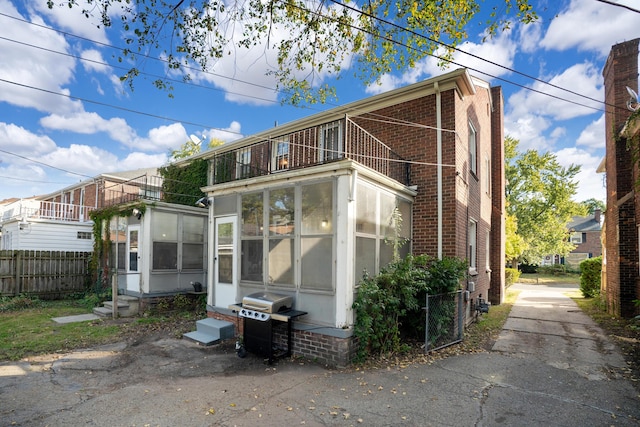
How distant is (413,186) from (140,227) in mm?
7940

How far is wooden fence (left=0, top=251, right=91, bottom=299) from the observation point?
11.7 metres

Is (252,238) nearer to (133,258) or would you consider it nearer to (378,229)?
(378,229)

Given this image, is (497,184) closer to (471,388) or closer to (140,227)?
(471,388)

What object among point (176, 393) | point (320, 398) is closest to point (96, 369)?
point (176, 393)

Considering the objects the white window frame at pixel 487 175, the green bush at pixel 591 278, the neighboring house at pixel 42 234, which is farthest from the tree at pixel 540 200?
the neighboring house at pixel 42 234

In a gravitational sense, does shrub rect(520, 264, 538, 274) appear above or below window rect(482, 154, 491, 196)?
below

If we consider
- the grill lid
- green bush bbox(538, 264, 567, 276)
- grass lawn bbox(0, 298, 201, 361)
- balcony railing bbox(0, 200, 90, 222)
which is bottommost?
green bush bbox(538, 264, 567, 276)

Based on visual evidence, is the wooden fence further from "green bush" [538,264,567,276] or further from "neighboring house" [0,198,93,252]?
"green bush" [538,264,567,276]

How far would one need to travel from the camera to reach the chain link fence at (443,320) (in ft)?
21.8


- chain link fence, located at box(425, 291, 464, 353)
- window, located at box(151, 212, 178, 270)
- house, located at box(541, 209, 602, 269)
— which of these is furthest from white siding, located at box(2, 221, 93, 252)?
house, located at box(541, 209, 602, 269)

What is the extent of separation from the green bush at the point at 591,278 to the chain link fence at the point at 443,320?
39.3 ft

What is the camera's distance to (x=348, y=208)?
5.72m

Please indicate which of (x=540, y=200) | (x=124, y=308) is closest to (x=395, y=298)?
(x=124, y=308)

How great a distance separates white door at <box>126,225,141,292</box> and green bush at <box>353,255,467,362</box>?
24.0 ft
